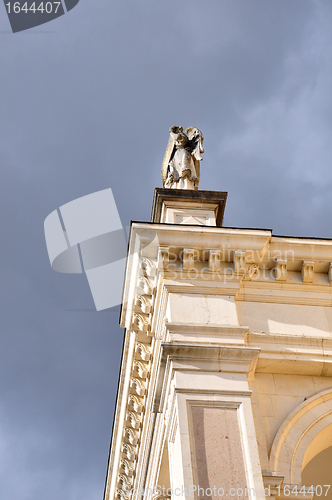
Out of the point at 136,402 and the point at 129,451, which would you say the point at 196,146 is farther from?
the point at 129,451

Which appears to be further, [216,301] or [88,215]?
[88,215]

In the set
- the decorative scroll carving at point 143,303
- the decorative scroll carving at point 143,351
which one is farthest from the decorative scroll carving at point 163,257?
the decorative scroll carving at point 143,351

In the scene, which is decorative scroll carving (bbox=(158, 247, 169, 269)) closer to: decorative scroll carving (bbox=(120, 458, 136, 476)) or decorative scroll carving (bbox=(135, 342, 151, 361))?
decorative scroll carving (bbox=(135, 342, 151, 361))

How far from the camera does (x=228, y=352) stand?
36.5 feet

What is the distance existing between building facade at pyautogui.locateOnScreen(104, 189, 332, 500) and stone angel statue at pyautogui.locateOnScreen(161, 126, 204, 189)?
46.2 inches

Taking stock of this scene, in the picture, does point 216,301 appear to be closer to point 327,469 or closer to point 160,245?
point 160,245

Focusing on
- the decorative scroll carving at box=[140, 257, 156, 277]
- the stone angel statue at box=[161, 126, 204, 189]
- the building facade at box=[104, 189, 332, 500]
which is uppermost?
the stone angel statue at box=[161, 126, 204, 189]

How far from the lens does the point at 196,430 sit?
10.2 meters

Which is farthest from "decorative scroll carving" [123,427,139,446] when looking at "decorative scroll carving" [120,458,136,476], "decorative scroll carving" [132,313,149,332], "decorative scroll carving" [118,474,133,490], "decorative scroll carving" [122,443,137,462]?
"decorative scroll carving" [132,313,149,332]

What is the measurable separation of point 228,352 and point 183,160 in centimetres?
694

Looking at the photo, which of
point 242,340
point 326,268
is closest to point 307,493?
point 242,340

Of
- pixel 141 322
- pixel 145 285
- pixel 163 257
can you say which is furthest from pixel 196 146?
pixel 141 322

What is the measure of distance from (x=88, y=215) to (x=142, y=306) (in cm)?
605

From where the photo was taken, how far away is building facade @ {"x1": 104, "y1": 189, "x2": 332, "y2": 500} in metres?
10.0
